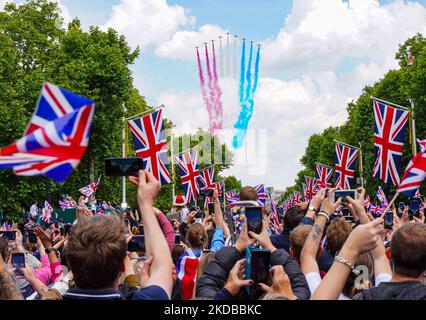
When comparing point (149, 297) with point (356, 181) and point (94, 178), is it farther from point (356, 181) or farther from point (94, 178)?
point (356, 181)

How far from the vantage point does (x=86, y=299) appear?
3184 millimetres

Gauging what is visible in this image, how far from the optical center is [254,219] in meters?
4.24

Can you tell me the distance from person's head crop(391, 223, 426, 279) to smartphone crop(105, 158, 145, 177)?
151cm

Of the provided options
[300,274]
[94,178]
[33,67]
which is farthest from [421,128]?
[300,274]

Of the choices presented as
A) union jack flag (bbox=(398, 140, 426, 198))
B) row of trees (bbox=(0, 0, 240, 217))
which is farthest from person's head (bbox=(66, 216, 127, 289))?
row of trees (bbox=(0, 0, 240, 217))

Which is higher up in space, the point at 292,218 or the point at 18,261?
the point at 292,218

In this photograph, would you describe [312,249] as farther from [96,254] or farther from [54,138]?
[54,138]

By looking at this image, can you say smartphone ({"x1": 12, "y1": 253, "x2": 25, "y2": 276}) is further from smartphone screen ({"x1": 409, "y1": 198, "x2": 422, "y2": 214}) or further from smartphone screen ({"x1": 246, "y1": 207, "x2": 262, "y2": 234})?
smartphone screen ({"x1": 409, "y1": 198, "x2": 422, "y2": 214})

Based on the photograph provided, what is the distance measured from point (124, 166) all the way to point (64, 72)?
131 ft

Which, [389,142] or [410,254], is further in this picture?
[389,142]

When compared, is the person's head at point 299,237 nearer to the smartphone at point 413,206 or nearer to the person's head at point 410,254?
the person's head at point 410,254

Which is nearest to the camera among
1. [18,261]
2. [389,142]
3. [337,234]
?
[337,234]

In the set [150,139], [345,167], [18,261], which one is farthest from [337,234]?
[345,167]

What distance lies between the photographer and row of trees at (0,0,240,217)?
125 feet
